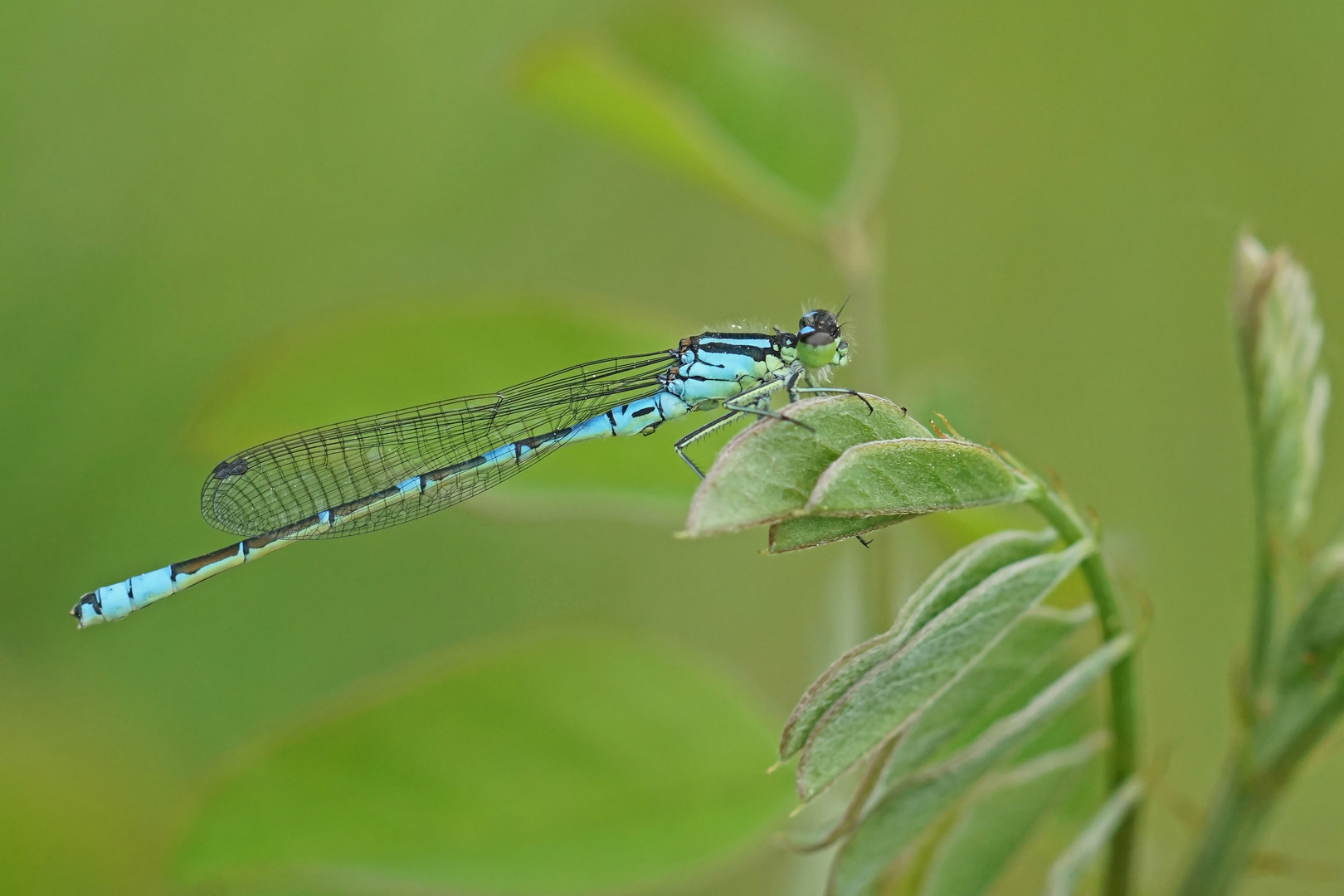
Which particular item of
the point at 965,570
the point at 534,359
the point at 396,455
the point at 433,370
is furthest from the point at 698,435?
the point at 396,455

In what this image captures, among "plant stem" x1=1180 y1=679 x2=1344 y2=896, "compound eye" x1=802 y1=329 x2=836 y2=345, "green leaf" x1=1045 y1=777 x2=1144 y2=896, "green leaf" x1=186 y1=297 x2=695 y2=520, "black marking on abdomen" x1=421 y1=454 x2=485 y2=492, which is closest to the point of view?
"green leaf" x1=1045 y1=777 x2=1144 y2=896

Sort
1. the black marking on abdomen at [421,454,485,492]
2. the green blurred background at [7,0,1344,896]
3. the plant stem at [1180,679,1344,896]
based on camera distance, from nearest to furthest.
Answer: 1. the plant stem at [1180,679,1344,896]
2. the green blurred background at [7,0,1344,896]
3. the black marking on abdomen at [421,454,485,492]

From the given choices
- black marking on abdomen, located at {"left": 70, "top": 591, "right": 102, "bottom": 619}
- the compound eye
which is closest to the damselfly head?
the compound eye

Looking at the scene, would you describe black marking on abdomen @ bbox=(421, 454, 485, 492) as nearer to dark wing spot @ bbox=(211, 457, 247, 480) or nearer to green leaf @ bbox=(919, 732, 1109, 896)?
dark wing spot @ bbox=(211, 457, 247, 480)

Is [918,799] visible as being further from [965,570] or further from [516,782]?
[516,782]

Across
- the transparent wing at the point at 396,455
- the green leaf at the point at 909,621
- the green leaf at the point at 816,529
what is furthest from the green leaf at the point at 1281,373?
the transparent wing at the point at 396,455

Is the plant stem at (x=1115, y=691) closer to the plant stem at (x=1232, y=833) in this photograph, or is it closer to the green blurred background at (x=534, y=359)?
the plant stem at (x=1232, y=833)

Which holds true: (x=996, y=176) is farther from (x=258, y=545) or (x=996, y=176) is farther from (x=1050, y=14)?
(x=258, y=545)
